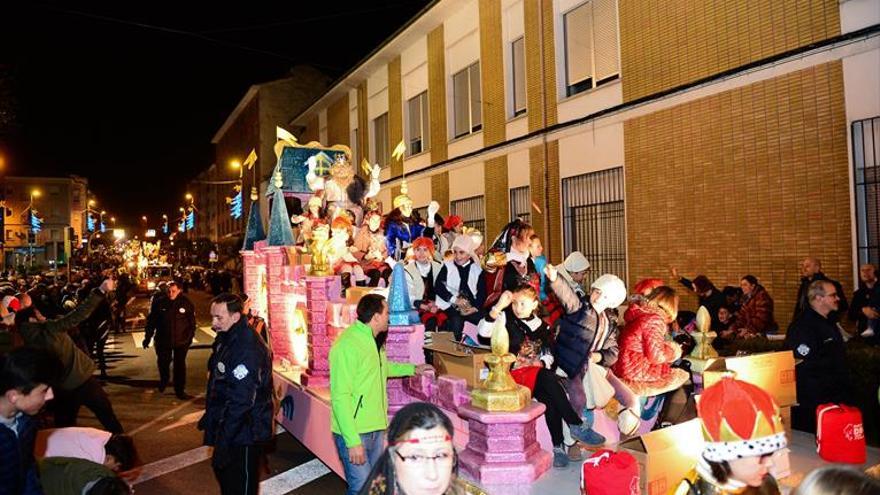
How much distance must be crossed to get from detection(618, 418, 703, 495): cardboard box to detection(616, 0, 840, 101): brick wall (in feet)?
28.3

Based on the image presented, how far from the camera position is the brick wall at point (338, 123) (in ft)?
101

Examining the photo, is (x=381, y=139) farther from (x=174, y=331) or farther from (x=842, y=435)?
(x=842, y=435)

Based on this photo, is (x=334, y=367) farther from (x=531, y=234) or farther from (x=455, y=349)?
(x=531, y=234)

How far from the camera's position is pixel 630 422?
5836 millimetres

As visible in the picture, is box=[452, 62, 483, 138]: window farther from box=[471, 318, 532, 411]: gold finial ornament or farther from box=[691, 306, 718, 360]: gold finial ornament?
box=[471, 318, 532, 411]: gold finial ornament

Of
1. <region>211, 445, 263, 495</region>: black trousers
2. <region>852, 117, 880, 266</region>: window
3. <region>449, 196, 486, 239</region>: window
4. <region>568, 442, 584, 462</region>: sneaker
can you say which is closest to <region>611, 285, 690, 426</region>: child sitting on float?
<region>568, 442, 584, 462</region>: sneaker

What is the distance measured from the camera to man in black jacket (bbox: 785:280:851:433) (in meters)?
6.10

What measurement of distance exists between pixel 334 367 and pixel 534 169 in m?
13.2

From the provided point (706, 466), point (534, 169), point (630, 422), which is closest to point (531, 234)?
point (630, 422)

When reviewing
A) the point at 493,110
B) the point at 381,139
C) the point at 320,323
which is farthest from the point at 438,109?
the point at 320,323

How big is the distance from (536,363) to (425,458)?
346cm

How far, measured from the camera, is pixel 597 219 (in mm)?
15117

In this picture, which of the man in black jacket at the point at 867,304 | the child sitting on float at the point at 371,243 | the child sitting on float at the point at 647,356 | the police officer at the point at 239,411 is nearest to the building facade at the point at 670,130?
the man in black jacket at the point at 867,304

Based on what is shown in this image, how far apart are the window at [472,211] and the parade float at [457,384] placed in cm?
974
